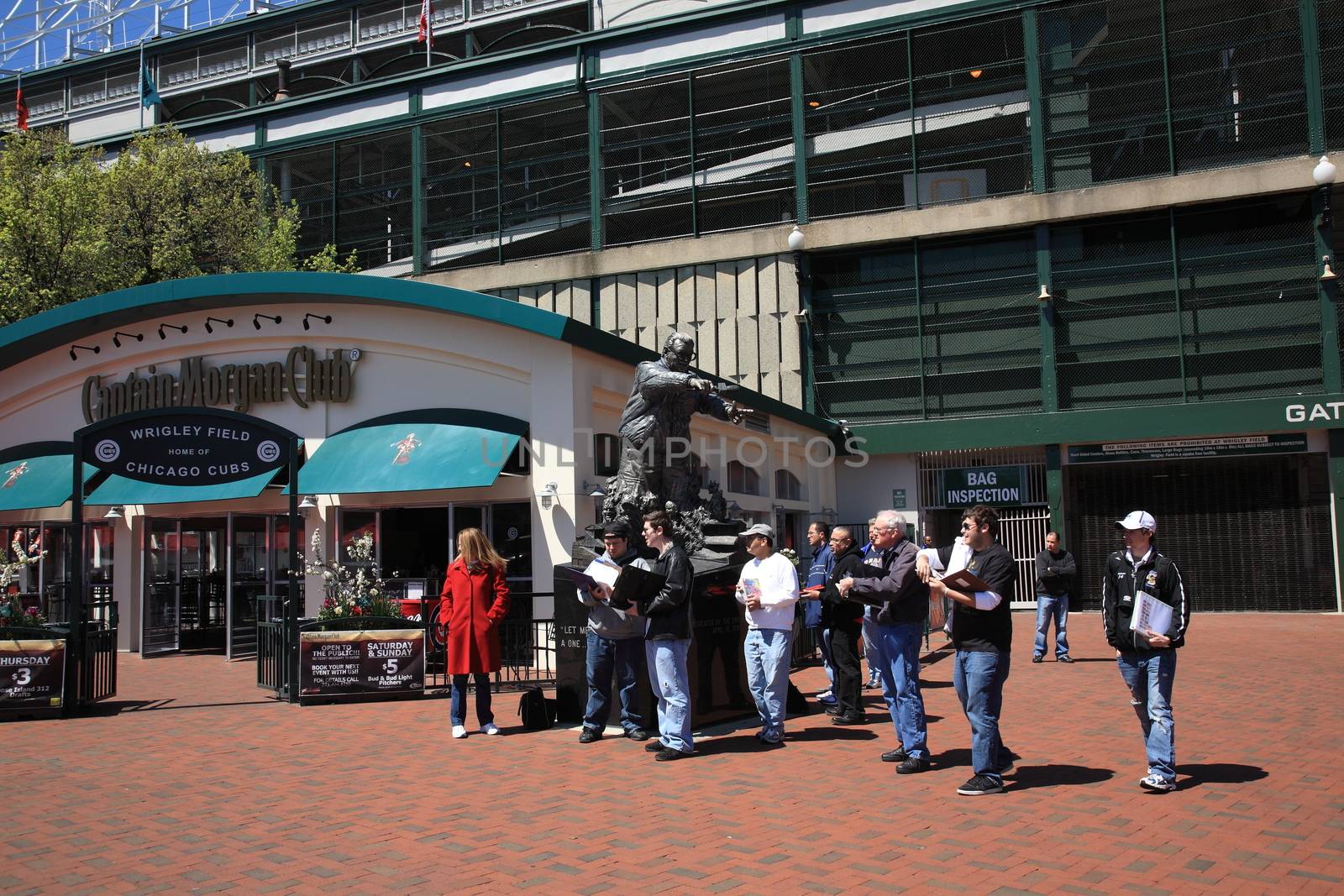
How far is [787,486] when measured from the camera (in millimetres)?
24547

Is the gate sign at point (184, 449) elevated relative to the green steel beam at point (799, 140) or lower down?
lower down

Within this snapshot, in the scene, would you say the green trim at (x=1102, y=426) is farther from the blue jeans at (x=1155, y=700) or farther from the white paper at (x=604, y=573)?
the blue jeans at (x=1155, y=700)

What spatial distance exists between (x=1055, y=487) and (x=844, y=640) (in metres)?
17.9

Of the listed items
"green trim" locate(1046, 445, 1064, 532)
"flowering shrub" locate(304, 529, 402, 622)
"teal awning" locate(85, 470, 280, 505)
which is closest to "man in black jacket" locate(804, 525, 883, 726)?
"flowering shrub" locate(304, 529, 402, 622)

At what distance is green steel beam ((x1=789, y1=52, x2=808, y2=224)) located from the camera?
28516 millimetres

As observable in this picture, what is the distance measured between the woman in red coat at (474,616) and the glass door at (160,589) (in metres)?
9.91

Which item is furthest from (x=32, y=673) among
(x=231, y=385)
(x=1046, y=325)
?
(x=1046, y=325)

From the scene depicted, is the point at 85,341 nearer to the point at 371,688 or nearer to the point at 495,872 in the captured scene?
the point at 371,688

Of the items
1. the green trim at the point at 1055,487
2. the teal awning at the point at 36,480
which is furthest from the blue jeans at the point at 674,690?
the green trim at the point at 1055,487

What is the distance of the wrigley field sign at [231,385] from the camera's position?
54.0ft

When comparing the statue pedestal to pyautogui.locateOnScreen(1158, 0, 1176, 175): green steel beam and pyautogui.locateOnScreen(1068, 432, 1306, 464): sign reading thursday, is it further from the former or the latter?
pyautogui.locateOnScreen(1158, 0, 1176, 175): green steel beam

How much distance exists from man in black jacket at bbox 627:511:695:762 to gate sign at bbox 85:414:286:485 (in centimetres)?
656

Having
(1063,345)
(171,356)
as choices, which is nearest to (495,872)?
(171,356)

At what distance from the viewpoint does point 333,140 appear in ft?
109
